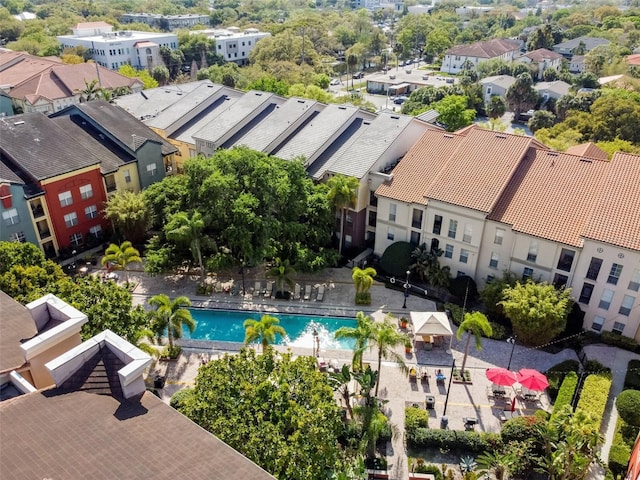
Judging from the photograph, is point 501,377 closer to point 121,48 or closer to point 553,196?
→ point 553,196

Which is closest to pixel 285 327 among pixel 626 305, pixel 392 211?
pixel 392 211

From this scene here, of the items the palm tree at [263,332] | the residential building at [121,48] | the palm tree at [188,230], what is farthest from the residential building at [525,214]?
the residential building at [121,48]

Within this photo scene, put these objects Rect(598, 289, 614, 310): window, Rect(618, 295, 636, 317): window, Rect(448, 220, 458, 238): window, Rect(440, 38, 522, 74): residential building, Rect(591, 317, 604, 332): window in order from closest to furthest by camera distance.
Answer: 1. Rect(618, 295, 636, 317): window
2. Rect(598, 289, 614, 310): window
3. Rect(591, 317, 604, 332): window
4. Rect(448, 220, 458, 238): window
5. Rect(440, 38, 522, 74): residential building

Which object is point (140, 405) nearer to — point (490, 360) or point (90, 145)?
point (490, 360)

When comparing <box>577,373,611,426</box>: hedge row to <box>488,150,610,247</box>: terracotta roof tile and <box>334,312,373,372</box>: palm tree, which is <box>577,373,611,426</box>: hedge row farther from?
<box>334,312,373,372</box>: palm tree

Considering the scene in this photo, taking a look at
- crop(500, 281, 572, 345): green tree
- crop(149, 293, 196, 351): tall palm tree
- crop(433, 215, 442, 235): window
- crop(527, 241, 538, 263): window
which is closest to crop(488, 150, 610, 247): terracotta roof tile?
crop(527, 241, 538, 263): window
